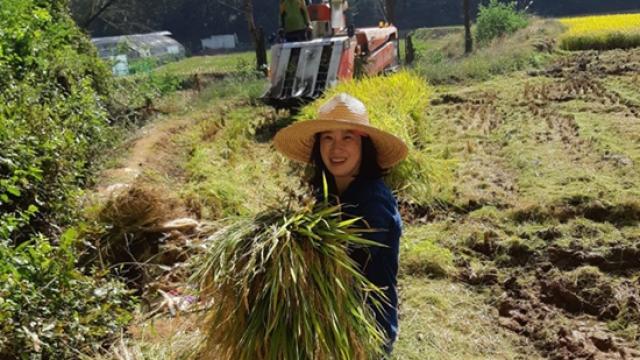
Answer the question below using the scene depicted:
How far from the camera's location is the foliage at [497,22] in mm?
21641

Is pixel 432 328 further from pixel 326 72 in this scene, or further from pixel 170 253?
pixel 326 72

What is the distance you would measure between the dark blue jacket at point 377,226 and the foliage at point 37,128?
1.45 m

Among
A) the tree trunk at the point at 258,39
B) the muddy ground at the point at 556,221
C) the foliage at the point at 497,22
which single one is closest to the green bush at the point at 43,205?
the muddy ground at the point at 556,221

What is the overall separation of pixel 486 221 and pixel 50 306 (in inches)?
124

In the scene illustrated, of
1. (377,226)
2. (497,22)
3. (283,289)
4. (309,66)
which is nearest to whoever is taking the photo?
(283,289)

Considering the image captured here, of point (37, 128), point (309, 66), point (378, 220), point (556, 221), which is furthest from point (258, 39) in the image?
point (378, 220)

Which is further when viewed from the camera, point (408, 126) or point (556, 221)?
point (408, 126)

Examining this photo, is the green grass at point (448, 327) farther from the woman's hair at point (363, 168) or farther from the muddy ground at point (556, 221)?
A: the woman's hair at point (363, 168)

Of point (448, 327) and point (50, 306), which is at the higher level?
point (50, 306)

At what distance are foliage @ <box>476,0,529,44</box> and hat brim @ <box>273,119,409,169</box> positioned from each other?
2028cm

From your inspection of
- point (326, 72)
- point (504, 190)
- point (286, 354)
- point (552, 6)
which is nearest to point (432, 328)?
point (286, 354)

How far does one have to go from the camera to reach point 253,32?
1355 cm

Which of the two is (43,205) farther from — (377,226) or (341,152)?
(377,226)

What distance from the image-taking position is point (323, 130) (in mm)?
2031
